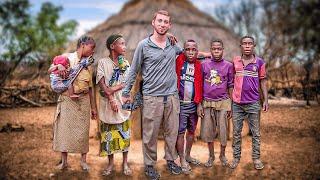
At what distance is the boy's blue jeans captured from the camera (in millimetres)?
4219

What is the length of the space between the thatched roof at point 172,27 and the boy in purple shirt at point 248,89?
2.43 meters

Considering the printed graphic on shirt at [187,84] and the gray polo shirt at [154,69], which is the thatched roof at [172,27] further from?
the gray polo shirt at [154,69]

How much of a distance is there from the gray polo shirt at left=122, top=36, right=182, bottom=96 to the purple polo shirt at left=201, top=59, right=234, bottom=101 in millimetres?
496

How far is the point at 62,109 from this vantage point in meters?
4.20

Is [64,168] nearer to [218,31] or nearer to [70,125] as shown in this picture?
[70,125]

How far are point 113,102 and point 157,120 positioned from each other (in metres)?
0.53

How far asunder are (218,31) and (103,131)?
4008mm

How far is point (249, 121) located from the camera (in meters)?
4.27

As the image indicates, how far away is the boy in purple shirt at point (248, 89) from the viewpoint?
13.7 feet

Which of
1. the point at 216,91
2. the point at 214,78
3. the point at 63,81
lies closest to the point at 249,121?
the point at 216,91

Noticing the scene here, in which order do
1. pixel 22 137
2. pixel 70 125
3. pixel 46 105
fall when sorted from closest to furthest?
pixel 70 125, pixel 22 137, pixel 46 105

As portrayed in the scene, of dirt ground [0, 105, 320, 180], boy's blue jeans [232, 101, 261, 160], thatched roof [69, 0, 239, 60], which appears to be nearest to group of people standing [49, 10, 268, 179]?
boy's blue jeans [232, 101, 261, 160]

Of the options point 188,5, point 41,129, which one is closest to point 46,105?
point 41,129

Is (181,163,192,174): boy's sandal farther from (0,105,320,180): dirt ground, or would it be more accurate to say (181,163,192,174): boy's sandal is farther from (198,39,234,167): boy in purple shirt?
(198,39,234,167): boy in purple shirt
